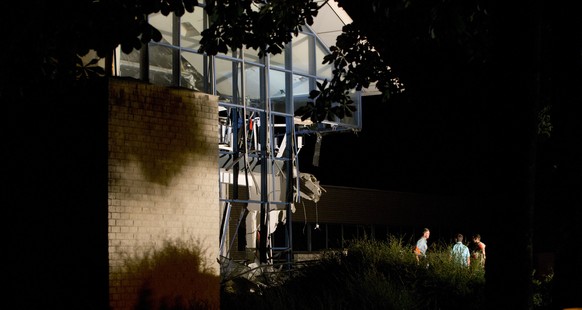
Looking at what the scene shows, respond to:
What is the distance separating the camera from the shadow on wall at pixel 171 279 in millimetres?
11367

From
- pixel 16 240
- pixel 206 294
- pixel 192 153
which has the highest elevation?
pixel 192 153

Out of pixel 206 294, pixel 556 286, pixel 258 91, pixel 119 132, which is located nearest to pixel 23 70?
pixel 119 132

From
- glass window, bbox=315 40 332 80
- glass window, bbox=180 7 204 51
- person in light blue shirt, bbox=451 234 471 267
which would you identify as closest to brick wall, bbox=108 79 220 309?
person in light blue shirt, bbox=451 234 471 267

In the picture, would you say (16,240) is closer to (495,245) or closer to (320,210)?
(495,245)

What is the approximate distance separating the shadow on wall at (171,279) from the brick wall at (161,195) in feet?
0.04

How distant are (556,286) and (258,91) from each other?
1129 cm

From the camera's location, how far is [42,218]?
38.7ft

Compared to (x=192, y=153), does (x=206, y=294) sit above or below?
below

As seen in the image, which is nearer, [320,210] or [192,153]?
[192,153]

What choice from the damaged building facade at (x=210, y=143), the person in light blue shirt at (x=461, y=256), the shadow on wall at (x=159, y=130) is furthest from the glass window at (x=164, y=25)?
the person in light blue shirt at (x=461, y=256)

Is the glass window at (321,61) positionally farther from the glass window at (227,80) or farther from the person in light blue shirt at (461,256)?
the person in light blue shirt at (461,256)

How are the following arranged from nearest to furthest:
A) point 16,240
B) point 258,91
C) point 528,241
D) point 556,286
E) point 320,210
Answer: point 528,241, point 556,286, point 16,240, point 258,91, point 320,210

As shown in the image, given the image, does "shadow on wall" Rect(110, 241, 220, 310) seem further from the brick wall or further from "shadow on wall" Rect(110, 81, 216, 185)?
"shadow on wall" Rect(110, 81, 216, 185)

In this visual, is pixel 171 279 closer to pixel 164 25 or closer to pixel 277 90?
pixel 164 25
